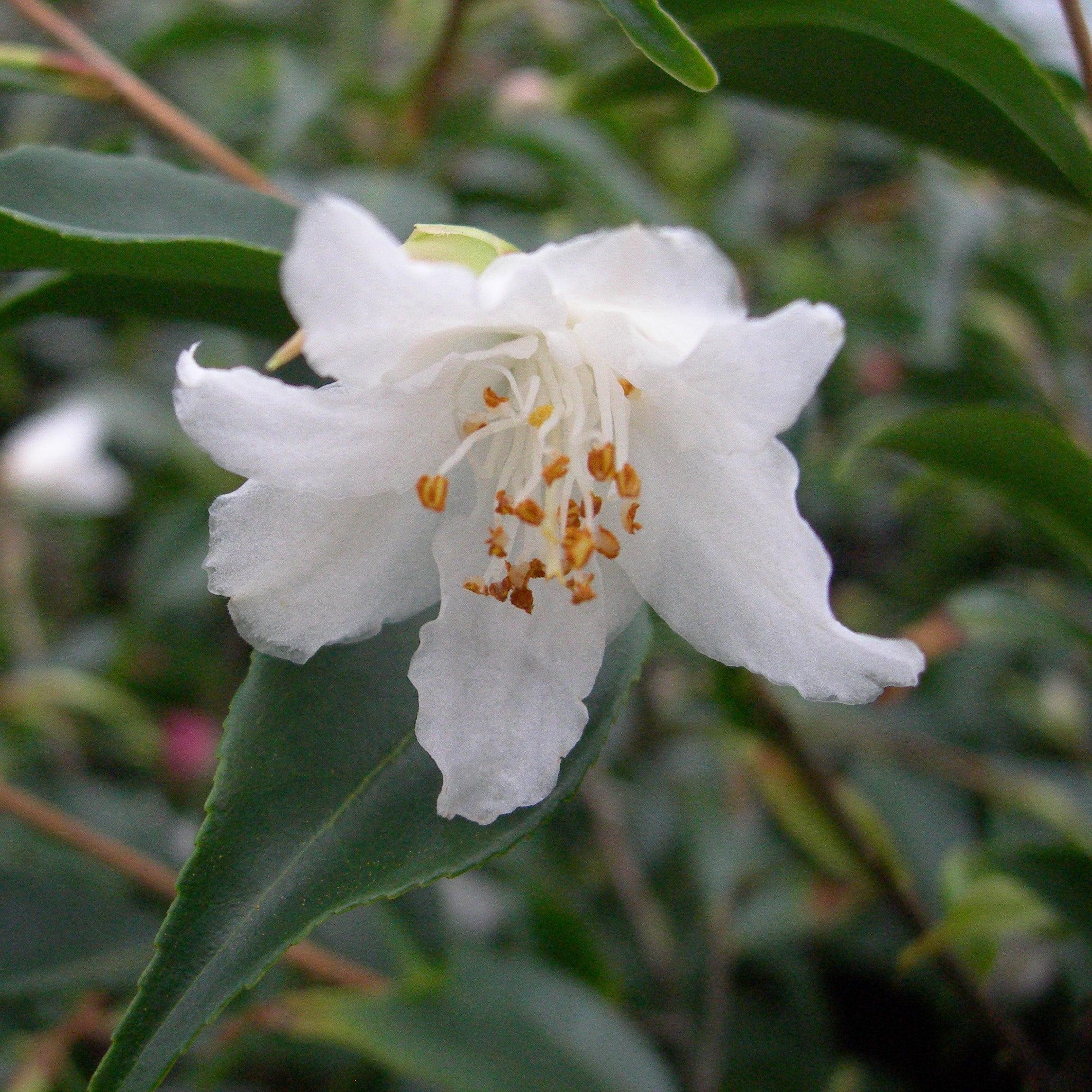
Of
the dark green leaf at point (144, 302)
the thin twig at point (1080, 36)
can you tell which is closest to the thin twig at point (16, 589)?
the dark green leaf at point (144, 302)

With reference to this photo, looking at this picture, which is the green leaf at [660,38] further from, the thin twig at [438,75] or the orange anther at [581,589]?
the thin twig at [438,75]

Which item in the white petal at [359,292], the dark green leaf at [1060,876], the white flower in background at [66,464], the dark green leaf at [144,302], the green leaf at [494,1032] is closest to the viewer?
the white petal at [359,292]

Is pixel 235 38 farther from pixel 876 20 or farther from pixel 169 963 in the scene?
pixel 169 963

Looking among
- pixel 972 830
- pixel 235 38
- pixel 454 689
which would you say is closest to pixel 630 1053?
pixel 972 830

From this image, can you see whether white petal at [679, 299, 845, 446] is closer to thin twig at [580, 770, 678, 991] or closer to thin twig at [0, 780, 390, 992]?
thin twig at [0, 780, 390, 992]

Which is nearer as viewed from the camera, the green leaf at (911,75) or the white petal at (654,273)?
the white petal at (654,273)

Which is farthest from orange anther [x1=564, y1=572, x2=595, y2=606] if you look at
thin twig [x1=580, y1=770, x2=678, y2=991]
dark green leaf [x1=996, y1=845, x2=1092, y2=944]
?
thin twig [x1=580, y1=770, x2=678, y2=991]

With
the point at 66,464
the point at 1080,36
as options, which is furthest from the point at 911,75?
the point at 66,464
